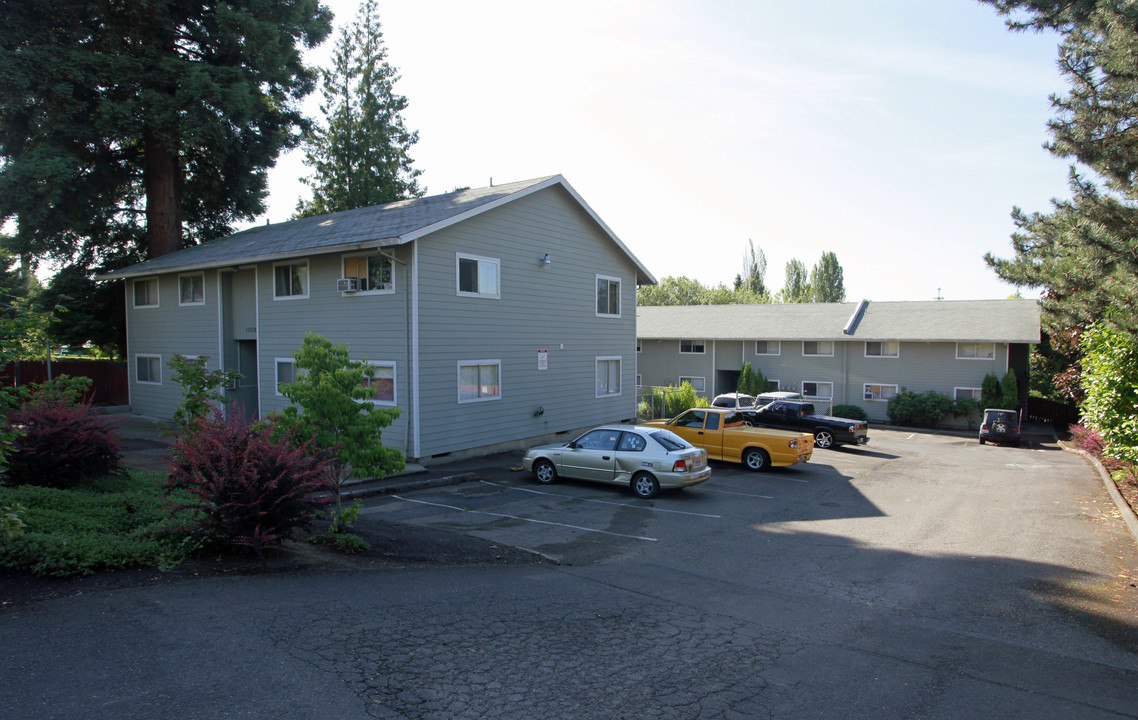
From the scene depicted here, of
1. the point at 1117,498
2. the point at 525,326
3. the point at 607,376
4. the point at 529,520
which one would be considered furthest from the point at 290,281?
the point at 1117,498

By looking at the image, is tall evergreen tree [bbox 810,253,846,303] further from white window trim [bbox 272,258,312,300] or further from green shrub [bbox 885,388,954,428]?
white window trim [bbox 272,258,312,300]

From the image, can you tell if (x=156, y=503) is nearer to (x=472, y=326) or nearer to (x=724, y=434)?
(x=472, y=326)

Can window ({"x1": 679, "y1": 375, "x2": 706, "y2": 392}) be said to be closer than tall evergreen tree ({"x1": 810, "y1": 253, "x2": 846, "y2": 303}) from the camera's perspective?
Yes

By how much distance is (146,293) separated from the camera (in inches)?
984

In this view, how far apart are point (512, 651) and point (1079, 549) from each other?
9.86 meters

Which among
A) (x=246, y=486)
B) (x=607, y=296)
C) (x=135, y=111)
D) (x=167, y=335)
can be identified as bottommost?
(x=246, y=486)

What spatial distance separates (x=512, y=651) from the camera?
5.82 m

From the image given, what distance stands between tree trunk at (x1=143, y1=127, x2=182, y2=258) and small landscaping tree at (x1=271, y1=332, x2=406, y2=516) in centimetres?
2280

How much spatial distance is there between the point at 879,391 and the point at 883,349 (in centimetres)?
224

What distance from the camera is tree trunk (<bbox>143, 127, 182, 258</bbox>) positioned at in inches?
1078

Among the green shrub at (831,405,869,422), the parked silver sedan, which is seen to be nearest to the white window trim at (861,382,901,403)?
the green shrub at (831,405,869,422)

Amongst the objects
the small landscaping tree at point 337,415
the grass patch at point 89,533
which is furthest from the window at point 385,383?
the small landscaping tree at point 337,415

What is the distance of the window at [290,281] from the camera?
1927cm

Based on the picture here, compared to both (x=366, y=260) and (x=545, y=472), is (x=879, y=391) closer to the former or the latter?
(x=545, y=472)
